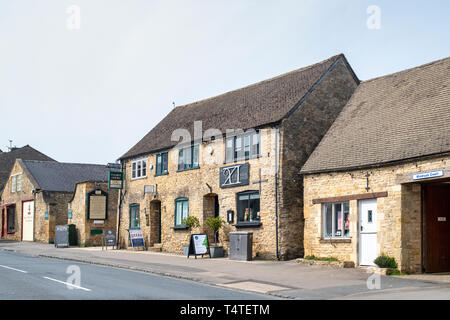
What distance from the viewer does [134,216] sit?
108ft

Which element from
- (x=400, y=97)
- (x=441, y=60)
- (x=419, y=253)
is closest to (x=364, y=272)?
(x=419, y=253)

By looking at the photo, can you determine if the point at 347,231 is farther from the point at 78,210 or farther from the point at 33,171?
the point at 33,171

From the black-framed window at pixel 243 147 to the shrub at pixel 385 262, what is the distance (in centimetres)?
757

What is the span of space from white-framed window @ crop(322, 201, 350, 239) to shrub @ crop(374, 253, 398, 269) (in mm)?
2113

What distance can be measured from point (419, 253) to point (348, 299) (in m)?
6.62

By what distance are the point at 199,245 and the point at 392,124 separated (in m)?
9.64

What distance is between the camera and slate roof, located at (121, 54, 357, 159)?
25516 mm

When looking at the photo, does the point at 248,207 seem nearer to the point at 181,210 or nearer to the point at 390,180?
the point at 181,210

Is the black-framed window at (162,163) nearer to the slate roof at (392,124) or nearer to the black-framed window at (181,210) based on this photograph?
the black-framed window at (181,210)

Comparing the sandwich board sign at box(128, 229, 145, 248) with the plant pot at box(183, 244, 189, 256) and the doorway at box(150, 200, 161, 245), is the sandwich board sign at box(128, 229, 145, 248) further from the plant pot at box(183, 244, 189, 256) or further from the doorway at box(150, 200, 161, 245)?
the plant pot at box(183, 244, 189, 256)

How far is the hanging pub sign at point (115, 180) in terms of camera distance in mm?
33438

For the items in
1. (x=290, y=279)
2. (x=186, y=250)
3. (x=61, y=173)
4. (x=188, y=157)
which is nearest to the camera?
(x=290, y=279)

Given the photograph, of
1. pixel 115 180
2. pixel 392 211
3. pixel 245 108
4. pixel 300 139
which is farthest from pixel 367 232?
pixel 115 180

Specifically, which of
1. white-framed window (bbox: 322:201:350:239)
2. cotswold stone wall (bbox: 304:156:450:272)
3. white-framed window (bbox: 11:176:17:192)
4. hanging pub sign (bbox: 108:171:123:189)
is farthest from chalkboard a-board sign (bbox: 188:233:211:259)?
white-framed window (bbox: 11:176:17:192)
